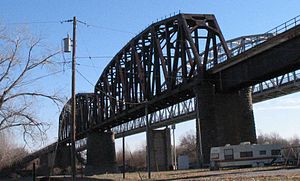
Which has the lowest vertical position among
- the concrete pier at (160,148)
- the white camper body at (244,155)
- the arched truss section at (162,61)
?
the white camper body at (244,155)

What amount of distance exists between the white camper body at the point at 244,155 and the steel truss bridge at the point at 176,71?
23.1 feet

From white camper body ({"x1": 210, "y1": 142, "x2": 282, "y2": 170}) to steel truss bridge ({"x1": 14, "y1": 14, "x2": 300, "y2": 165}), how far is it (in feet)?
23.1

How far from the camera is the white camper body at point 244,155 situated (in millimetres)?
50156

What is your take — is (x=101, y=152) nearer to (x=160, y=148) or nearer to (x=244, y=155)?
(x=160, y=148)

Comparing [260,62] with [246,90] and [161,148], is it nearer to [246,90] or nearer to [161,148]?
[246,90]

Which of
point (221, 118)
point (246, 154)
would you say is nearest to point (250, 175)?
point (246, 154)

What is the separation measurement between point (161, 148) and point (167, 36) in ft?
79.5

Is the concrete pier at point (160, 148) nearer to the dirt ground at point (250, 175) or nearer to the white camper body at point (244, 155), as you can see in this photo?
the white camper body at point (244, 155)

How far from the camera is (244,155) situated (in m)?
50.8

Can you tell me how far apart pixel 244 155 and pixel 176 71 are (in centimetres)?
1732

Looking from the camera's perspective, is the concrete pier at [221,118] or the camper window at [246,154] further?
the concrete pier at [221,118]

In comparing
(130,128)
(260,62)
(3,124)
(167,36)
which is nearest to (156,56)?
(167,36)

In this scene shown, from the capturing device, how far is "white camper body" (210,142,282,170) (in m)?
50.2

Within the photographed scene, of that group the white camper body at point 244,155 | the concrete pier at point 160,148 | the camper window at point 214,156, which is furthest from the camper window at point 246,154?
the concrete pier at point 160,148
